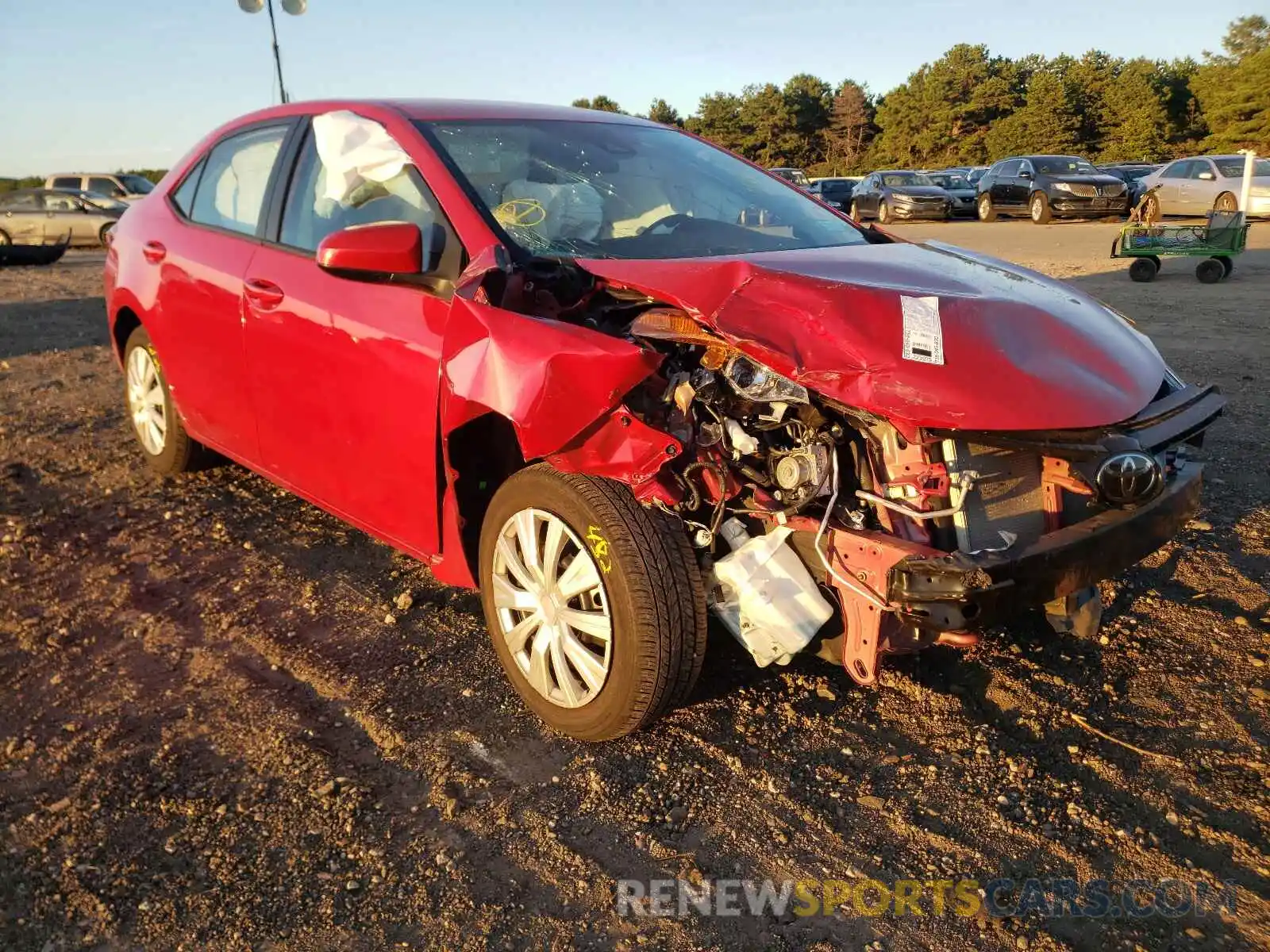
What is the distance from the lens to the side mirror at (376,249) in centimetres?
275

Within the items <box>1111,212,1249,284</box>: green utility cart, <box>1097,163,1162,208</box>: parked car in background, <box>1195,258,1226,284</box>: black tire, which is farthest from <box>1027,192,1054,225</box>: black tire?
<box>1195,258,1226,284</box>: black tire

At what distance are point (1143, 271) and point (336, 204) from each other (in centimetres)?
1083

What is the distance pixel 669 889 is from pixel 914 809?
680 mm

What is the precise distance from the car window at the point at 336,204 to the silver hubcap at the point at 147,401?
5.19ft

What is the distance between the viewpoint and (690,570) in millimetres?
2465

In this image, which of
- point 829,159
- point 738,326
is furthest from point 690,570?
point 829,159

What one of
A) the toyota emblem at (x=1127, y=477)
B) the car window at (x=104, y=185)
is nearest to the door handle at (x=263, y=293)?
the toyota emblem at (x=1127, y=477)

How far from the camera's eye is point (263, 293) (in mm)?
3496

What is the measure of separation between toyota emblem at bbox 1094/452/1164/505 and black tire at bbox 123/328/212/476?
13.0 feet

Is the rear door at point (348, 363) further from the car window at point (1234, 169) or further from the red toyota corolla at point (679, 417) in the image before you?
the car window at point (1234, 169)

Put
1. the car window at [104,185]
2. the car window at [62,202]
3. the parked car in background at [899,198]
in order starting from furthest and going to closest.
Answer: the parked car in background at [899,198] < the car window at [104,185] < the car window at [62,202]

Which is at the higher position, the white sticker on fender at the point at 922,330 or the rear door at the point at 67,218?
the rear door at the point at 67,218

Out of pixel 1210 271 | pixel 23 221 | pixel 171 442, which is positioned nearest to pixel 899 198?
pixel 1210 271

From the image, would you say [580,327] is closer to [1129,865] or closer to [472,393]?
[472,393]
